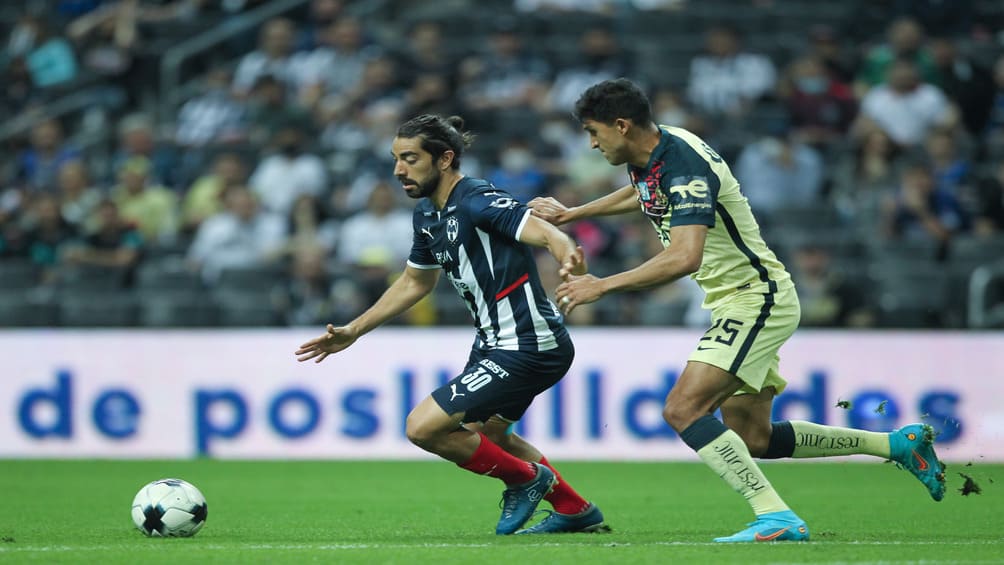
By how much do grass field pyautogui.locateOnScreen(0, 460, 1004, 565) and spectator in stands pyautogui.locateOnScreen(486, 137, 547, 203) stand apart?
3.34 metres

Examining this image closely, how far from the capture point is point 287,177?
16078mm

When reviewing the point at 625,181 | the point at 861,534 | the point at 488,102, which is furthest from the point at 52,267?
the point at 861,534

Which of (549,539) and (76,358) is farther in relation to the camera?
(76,358)

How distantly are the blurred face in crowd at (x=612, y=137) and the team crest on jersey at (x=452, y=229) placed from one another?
78 cm

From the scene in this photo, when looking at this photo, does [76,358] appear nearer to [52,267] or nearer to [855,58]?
[52,267]

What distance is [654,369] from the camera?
520 inches

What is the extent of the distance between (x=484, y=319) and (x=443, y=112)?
878cm

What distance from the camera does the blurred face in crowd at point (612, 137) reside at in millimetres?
7023

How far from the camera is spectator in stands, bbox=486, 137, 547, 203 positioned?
1503cm

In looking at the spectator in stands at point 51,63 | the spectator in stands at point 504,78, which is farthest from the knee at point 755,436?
the spectator in stands at point 51,63

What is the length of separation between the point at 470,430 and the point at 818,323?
6.65 meters

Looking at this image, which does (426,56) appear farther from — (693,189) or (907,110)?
(693,189)

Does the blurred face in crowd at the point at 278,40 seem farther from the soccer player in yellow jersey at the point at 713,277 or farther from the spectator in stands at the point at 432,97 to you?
the soccer player in yellow jersey at the point at 713,277

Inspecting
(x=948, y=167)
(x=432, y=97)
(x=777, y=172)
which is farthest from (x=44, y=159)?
(x=948, y=167)
